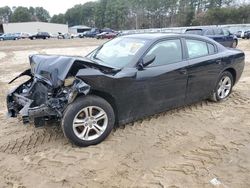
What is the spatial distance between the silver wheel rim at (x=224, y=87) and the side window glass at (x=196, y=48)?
84cm

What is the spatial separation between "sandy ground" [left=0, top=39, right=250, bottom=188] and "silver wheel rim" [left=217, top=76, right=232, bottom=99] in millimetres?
878

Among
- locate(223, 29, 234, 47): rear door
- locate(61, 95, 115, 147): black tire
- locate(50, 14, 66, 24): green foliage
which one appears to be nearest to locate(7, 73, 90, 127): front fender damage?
locate(61, 95, 115, 147): black tire

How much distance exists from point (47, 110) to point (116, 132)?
1205 mm

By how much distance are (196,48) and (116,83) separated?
2.09 metres

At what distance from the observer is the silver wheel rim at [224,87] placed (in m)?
6.04

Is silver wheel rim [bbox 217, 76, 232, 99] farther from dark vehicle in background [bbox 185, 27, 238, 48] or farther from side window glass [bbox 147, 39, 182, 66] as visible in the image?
dark vehicle in background [bbox 185, 27, 238, 48]

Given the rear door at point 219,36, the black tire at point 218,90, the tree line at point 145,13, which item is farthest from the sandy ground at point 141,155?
the tree line at point 145,13

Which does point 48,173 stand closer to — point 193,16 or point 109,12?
point 193,16

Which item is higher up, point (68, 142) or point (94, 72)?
point (94, 72)

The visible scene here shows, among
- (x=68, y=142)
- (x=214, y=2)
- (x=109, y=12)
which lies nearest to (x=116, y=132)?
(x=68, y=142)

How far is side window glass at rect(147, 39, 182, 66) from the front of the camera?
4.75 meters

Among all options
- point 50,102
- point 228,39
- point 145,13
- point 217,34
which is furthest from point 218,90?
point 145,13

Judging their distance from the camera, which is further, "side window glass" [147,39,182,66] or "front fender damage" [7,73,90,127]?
"side window glass" [147,39,182,66]

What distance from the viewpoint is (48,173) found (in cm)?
345
